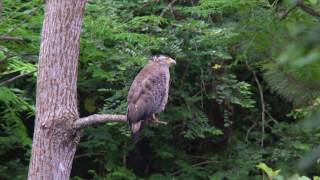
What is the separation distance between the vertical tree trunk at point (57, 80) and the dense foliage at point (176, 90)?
20.2 inches

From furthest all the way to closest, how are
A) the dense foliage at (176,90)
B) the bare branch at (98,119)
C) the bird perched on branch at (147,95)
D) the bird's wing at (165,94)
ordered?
the dense foliage at (176,90) < the bird's wing at (165,94) < the bird perched on branch at (147,95) < the bare branch at (98,119)

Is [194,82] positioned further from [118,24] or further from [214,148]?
[118,24]

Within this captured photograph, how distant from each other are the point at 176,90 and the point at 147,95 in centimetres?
220

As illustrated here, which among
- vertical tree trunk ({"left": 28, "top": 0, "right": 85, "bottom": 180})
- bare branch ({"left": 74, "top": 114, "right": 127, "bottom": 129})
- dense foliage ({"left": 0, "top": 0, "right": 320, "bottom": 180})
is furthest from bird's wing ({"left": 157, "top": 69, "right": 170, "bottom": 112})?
vertical tree trunk ({"left": 28, "top": 0, "right": 85, "bottom": 180})

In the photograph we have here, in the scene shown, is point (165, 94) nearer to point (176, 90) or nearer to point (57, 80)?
point (57, 80)

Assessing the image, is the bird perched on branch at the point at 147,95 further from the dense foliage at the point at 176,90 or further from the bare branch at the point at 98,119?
the dense foliage at the point at 176,90

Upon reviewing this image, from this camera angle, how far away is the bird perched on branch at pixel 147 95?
4.32m

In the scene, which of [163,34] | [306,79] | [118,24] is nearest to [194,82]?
[163,34]

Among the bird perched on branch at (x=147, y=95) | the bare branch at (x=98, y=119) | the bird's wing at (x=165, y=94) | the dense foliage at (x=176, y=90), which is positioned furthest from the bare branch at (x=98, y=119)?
the dense foliage at (x=176, y=90)

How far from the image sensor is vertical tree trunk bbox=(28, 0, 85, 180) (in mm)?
4059

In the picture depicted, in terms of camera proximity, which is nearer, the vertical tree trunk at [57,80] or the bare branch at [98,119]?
the bare branch at [98,119]

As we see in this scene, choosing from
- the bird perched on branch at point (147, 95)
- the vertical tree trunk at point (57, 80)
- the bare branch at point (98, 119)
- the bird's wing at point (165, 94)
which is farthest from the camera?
the bird's wing at point (165, 94)

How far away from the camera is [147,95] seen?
454 centimetres

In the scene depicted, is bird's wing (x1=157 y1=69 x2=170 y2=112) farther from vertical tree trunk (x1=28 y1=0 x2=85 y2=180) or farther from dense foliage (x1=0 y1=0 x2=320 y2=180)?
vertical tree trunk (x1=28 y1=0 x2=85 y2=180)
